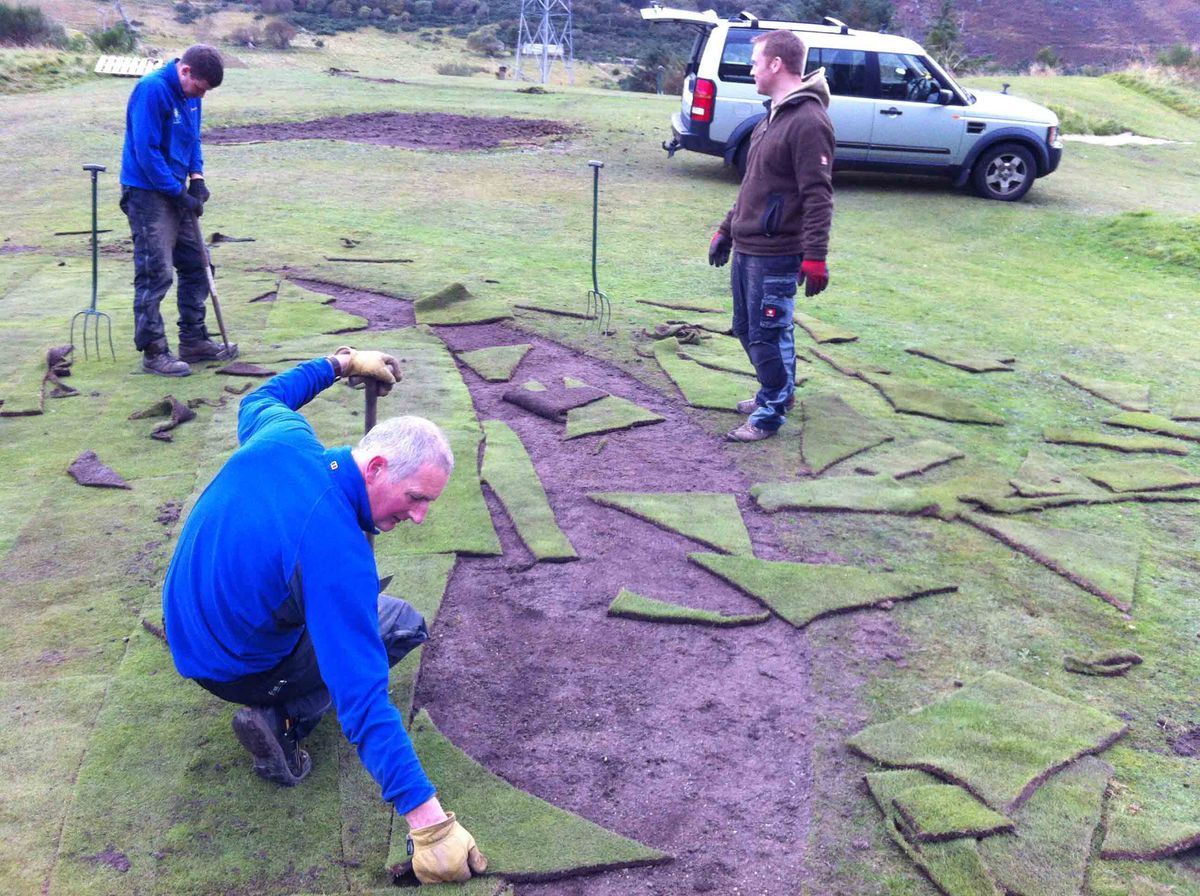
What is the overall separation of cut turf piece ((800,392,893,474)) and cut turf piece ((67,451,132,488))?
11.9 ft

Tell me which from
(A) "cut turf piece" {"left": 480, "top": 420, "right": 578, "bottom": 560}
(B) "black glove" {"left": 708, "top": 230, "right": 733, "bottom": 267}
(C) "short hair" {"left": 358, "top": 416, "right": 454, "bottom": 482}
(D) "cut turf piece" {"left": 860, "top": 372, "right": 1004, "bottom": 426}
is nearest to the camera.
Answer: (C) "short hair" {"left": 358, "top": 416, "right": 454, "bottom": 482}

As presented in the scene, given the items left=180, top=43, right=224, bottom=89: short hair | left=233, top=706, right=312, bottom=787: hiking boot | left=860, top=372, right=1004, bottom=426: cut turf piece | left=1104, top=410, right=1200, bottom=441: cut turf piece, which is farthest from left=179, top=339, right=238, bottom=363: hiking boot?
left=1104, top=410, right=1200, bottom=441: cut turf piece

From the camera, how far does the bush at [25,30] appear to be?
85.3ft

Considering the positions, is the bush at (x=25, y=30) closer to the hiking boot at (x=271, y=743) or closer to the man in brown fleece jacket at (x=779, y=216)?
the man in brown fleece jacket at (x=779, y=216)

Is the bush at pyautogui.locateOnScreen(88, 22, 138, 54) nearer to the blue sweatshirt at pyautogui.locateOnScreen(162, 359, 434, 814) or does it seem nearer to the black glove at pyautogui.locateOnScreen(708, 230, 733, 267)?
the black glove at pyautogui.locateOnScreen(708, 230, 733, 267)

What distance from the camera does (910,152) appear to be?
42.7ft

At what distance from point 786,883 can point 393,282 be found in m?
6.86

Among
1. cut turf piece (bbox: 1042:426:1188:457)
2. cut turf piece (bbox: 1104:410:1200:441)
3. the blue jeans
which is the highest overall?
the blue jeans

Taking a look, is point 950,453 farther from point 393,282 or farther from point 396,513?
point 393,282

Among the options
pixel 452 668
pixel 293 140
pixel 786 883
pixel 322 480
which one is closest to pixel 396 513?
pixel 322 480

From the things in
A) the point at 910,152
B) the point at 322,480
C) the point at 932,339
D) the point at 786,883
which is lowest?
the point at 786,883

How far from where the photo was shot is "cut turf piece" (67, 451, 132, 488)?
16.6ft

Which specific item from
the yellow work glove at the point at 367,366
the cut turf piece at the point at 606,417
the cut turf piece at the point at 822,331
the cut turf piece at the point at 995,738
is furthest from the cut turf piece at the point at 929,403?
the yellow work glove at the point at 367,366

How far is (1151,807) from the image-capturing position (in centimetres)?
309
